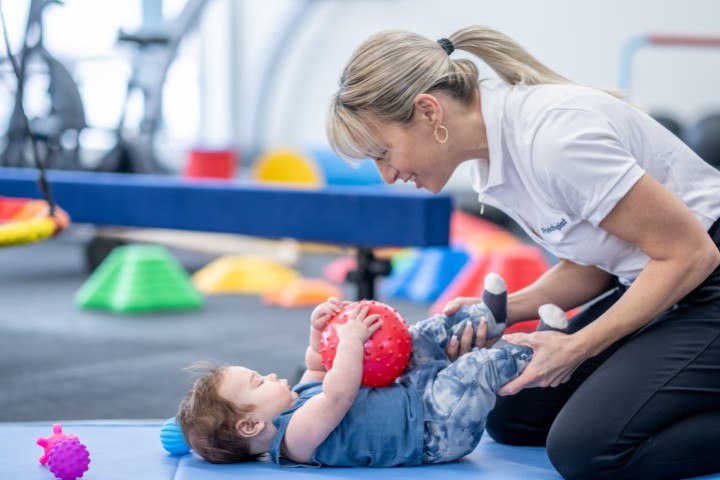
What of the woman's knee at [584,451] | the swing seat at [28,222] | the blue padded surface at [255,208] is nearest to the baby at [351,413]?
the woman's knee at [584,451]

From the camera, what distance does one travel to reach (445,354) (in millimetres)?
1981

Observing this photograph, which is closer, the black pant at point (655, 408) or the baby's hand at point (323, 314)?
the black pant at point (655, 408)

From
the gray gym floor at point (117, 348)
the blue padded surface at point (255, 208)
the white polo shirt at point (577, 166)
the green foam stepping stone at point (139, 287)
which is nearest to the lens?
the white polo shirt at point (577, 166)

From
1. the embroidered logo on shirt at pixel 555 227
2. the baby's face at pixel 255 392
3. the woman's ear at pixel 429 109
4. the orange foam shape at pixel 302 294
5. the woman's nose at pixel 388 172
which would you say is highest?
the woman's ear at pixel 429 109

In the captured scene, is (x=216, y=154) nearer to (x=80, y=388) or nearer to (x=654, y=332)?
(x=80, y=388)

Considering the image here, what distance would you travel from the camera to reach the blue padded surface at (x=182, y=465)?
176 cm

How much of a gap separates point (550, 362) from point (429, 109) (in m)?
0.52

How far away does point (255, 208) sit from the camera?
3352 millimetres

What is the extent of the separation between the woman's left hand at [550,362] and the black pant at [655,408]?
0.25 feet

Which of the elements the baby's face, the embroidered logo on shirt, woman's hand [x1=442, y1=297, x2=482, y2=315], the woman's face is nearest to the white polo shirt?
the embroidered logo on shirt

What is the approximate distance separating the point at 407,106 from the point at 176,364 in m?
1.93

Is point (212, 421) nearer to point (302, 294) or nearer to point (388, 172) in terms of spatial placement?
point (388, 172)

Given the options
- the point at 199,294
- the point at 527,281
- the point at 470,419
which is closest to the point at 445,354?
the point at 470,419

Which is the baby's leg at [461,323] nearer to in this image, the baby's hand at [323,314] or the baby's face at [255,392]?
the baby's hand at [323,314]
